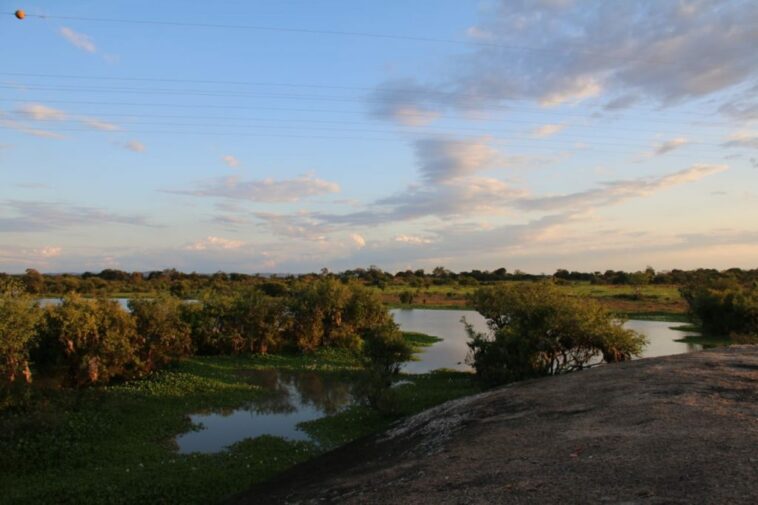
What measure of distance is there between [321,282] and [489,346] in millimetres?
19345

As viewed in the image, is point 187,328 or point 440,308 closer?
point 187,328

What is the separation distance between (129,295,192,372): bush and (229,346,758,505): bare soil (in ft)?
56.4

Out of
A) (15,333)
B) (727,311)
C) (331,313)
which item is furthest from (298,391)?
(727,311)

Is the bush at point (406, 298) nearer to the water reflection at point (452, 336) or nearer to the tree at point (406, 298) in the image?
the tree at point (406, 298)

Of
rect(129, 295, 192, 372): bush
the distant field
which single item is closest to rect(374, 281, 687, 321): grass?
the distant field

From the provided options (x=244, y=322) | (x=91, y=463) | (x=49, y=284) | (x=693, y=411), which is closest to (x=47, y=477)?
(x=91, y=463)

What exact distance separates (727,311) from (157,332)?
158 feet

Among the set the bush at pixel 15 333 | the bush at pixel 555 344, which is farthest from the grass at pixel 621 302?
the bush at pixel 15 333

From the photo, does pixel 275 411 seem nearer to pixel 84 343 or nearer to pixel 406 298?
pixel 84 343

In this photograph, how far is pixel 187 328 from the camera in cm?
3247

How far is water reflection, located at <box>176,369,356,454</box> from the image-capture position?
18.4m

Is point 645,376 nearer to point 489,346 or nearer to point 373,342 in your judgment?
point 489,346

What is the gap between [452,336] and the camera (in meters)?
51.6

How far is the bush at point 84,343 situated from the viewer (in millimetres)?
24734
